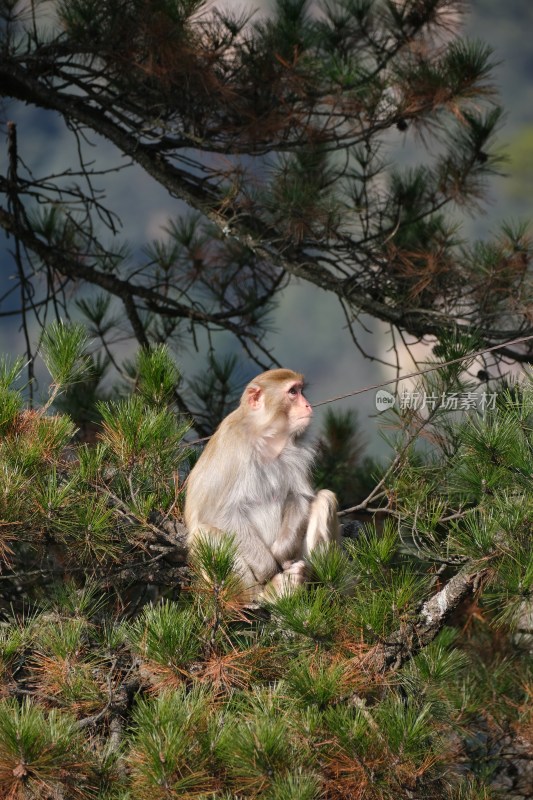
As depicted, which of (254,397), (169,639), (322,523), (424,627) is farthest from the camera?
(254,397)

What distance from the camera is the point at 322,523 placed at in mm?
2559

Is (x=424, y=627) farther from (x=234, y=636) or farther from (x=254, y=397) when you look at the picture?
(x=254, y=397)

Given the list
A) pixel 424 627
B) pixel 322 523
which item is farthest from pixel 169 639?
pixel 322 523

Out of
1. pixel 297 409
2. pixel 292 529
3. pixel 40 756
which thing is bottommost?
pixel 40 756

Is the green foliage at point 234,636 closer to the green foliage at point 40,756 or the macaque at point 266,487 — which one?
the green foliage at point 40,756

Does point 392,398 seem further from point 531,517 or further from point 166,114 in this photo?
point 166,114

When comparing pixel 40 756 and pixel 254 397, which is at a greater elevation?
pixel 254 397

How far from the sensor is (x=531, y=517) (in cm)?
181

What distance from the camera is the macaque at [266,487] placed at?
255cm

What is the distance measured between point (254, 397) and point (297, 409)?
0.11m

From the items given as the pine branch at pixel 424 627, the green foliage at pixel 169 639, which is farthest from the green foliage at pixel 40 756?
the pine branch at pixel 424 627

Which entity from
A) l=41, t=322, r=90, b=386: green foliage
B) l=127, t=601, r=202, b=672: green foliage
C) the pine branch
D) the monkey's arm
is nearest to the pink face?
the monkey's arm

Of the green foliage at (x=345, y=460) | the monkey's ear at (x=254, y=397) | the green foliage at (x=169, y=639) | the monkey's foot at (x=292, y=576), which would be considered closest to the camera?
the green foliage at (x=169, y=639)

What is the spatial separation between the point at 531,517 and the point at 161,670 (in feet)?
2.17
